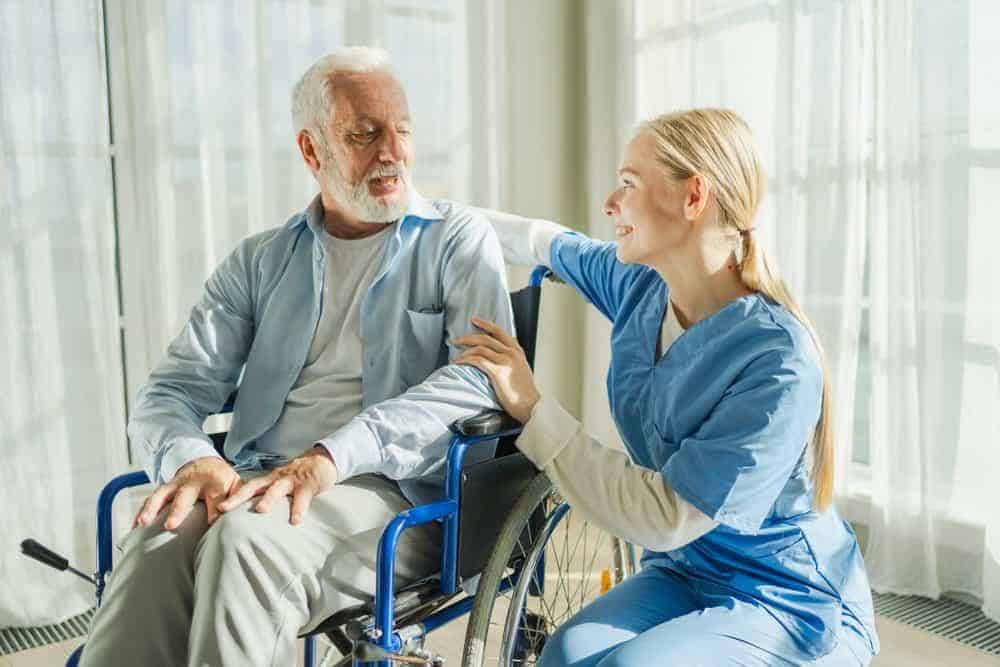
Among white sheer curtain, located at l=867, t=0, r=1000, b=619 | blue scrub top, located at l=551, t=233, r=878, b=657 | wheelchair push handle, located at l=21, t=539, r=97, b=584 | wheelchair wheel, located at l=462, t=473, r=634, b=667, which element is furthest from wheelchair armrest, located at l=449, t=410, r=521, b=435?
white sheer curtain, located at l=867, t=0, r=1000, b=619

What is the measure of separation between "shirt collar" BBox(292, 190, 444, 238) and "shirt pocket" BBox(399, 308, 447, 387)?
0.60 feet

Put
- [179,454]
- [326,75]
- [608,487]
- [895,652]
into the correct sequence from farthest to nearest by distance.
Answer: [895,652] → [326,75] → [179,454] → [608,487]

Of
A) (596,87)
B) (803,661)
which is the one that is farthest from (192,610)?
(596,87)

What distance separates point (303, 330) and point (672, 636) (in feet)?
2.67

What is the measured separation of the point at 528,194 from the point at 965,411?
1.69 meters

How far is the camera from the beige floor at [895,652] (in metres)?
2.19

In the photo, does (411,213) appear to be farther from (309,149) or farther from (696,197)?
(696,197)

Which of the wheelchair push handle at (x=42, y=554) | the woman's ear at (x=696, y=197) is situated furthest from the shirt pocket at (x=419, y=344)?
the wheelchair push handle at (x=42, y=554)

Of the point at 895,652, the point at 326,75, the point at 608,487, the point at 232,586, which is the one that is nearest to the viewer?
the point at 232,586

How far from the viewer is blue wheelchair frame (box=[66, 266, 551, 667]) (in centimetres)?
128

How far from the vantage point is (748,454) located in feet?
4.19

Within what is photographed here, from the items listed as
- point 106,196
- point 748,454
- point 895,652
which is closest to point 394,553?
point 748,454

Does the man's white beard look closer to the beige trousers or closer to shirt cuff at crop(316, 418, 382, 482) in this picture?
shirt cuff at crop(316, 418, 382, 482)

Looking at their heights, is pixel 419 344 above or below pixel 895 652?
above
